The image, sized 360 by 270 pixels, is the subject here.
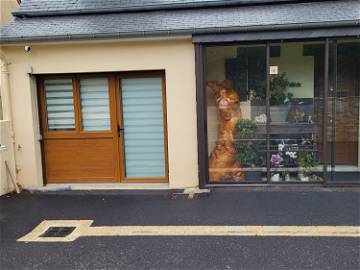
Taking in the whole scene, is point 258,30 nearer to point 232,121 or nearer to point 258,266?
point 232,121

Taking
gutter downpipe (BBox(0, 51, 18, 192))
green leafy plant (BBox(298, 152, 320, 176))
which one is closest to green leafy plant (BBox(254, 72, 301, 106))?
green leafy plant (BBox(298, 152, 320, 176))

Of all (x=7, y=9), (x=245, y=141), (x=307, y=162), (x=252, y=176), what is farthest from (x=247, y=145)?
(x=7, y=9)

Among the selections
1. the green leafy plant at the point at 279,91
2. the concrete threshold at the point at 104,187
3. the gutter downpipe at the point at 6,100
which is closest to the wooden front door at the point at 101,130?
the concrete threshold at the point at 104,187

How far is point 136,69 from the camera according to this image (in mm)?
6484

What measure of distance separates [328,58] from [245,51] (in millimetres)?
1359

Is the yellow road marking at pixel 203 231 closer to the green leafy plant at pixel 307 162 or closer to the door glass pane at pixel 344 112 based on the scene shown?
the green leafy plant at pixel 307 162

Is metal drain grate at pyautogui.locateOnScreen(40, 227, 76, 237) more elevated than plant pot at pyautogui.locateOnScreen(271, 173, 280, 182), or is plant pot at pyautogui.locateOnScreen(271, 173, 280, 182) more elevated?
plant pot at pyautogui.locateOnScreen(271, 173, 280, 182)

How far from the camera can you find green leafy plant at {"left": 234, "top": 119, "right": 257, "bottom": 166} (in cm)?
655

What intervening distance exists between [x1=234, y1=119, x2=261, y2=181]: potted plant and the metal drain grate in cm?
311

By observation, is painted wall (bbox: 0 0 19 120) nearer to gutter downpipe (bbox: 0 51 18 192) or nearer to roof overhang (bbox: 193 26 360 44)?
gutter downpipe (bbox: 0 51 18 192)

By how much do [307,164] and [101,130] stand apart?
378cm

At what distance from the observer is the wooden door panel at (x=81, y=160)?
7027 mm

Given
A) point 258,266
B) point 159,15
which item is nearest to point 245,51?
point 159,15

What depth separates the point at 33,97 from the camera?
6.84 meters
